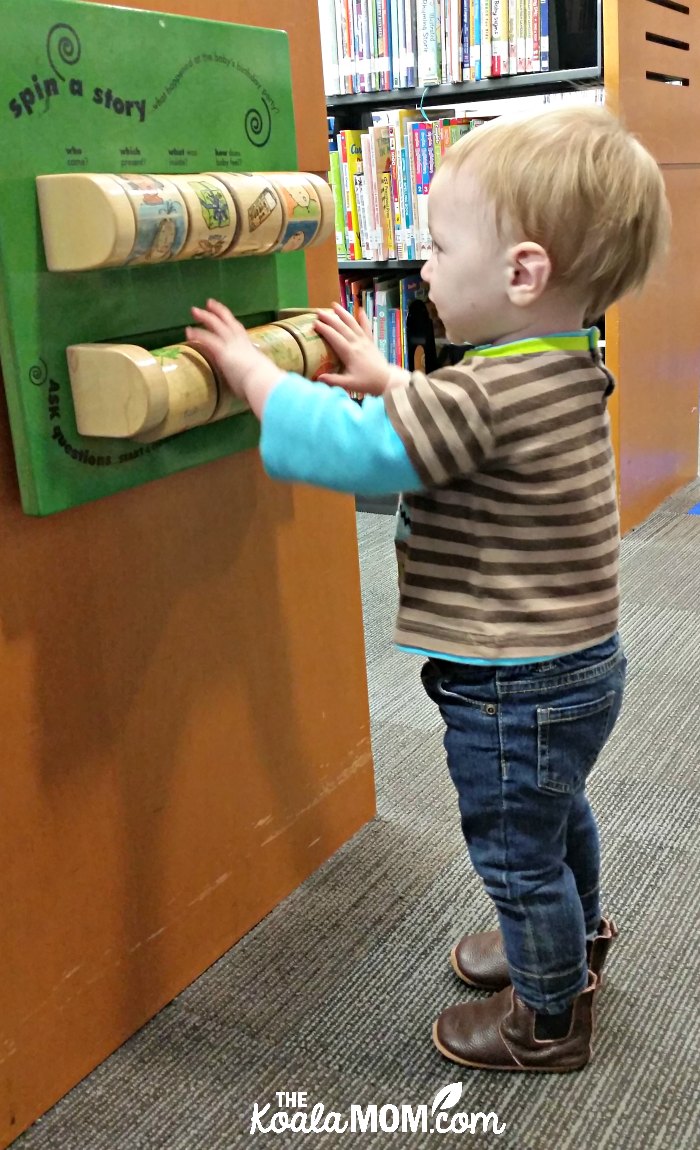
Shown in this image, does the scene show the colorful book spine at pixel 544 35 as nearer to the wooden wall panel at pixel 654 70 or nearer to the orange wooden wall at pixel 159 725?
the wooden wall panel at pixel 654 70

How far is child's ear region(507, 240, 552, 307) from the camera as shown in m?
0.85

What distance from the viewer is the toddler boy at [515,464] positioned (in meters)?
0.84

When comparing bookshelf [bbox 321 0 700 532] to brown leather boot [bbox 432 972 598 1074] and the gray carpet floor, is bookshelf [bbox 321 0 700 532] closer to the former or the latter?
the gray carpet floor

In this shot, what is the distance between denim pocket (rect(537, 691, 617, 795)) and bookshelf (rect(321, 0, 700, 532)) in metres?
1.60

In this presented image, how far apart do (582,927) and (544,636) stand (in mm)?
309

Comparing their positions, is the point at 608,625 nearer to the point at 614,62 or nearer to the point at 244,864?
the point at 244,864

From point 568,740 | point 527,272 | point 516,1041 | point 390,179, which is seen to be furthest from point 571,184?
point 390,179

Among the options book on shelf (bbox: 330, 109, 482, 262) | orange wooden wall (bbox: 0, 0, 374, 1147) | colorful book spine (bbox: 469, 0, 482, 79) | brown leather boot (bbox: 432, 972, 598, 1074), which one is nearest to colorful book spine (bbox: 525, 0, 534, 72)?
colorful book spine (bbox: 469, 0, 482, 79)

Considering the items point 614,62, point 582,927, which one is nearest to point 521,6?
point 614,62

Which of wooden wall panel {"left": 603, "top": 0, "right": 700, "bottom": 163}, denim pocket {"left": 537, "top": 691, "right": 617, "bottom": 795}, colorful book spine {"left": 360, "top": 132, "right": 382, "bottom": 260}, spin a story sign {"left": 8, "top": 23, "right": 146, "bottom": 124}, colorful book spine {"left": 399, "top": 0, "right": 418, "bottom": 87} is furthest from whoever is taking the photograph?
colorful book spine {"left": 360, "top": 132, "right": 382, "bottom": 260}

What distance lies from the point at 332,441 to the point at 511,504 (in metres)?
0.16

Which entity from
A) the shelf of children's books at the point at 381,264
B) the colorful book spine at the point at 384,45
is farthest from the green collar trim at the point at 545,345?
the colorful book spine at the point at 384,45

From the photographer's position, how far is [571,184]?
82cm

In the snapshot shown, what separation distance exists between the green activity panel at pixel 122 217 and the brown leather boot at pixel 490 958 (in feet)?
2.01
